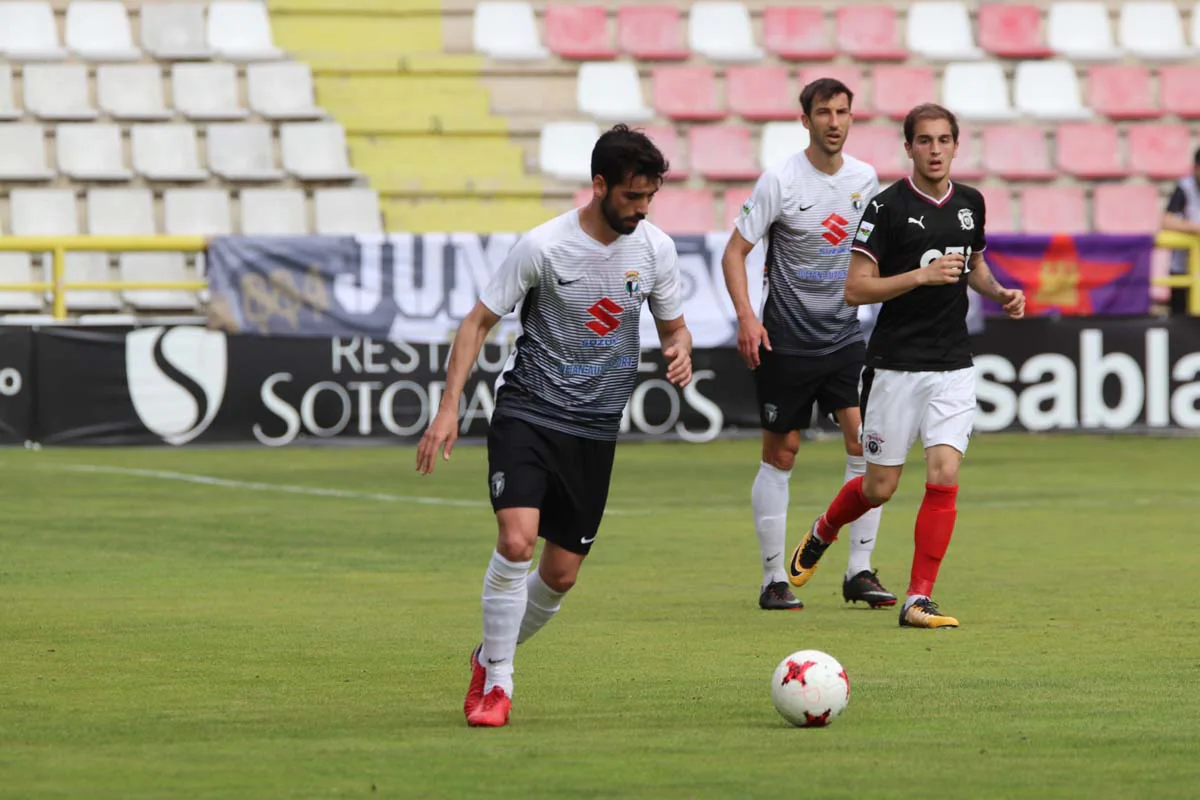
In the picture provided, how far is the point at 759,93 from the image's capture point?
2361 cm

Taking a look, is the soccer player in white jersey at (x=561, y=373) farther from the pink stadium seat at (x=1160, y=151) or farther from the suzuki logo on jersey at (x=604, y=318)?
the pink stadium seat at (x=1160, y=151)

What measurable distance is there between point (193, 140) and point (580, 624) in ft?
46.2

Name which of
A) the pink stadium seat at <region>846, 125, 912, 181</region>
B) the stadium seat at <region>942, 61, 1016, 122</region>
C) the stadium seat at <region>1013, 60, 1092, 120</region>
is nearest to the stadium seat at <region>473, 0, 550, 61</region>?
the pink stadium seat at <region>846, 125, 912, 181</region>

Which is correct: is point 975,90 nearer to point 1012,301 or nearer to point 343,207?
point 343,207

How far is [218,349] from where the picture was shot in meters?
18.5

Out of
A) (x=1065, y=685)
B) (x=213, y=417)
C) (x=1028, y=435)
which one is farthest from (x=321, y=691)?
(x=1028, y=435)

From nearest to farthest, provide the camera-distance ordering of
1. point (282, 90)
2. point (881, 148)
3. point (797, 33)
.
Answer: point (282, 90) < point (881, 148) < point (797, 33)

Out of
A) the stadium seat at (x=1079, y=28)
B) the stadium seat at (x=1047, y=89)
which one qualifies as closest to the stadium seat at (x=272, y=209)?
the stadium seat at (x=1047, y=89)

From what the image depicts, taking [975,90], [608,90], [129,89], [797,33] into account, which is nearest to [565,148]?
[608,90]

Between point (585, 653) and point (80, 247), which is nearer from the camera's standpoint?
point (585, 653)

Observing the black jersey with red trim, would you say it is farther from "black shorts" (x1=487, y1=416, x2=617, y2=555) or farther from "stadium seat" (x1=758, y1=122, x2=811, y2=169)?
"stadium seat" (x1=758, y1=122, x2=811, y2=169)

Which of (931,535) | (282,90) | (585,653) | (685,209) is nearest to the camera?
(585,653)

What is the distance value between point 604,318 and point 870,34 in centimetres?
1803

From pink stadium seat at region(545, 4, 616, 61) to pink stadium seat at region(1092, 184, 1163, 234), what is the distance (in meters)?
5.57
